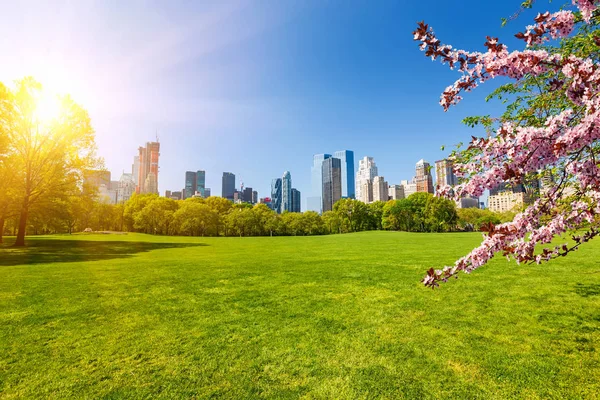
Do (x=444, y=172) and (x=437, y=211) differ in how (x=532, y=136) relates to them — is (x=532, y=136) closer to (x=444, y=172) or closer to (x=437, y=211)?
(x=444, y=172)

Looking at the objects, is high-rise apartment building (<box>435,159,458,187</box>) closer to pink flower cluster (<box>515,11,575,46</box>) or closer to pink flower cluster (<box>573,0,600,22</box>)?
pink flower cluster (<box>515,11,575,46</box>)

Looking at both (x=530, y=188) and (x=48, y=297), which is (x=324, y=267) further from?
(x=48, y=297)

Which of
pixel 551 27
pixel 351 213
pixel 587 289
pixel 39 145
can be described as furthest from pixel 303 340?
pixel 351 213

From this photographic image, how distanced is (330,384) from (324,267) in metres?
10.4

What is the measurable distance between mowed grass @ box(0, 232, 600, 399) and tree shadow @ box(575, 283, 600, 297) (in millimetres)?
31

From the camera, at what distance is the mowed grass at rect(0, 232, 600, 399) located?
426 cm

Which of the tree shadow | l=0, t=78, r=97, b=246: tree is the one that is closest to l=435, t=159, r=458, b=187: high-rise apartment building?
the tree shadow

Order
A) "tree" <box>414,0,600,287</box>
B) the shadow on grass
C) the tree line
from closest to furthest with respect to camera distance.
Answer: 1. "tree" <box>414,0,600,287</box>
2. the shadow on grass
3. the tree line

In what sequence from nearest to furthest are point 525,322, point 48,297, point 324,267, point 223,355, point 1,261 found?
point 223,355, point 525,322, point 48,297, point 324,267, point 1,261

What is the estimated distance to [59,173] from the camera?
26328 mm

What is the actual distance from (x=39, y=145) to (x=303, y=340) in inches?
1197

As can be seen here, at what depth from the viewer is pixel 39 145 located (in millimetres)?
25156

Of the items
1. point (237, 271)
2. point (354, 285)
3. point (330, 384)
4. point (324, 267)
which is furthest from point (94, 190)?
point (330, 384)

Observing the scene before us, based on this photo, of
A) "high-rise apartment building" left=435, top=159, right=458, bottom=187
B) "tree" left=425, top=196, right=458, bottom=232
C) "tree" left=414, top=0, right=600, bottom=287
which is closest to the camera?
"tree" left=414, top=0, right=600, bottom=287
